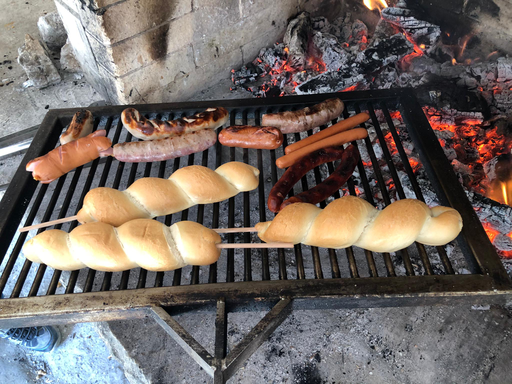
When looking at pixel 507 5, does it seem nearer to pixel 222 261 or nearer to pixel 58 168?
pixel 222 261

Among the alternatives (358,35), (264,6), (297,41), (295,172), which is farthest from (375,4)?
(295,172)

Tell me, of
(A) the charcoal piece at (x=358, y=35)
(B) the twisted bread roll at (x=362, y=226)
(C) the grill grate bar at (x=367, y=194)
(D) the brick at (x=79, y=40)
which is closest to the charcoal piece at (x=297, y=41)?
(A) the charcoal piece at (x=358, y=35)

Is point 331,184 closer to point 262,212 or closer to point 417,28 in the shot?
point 262,212

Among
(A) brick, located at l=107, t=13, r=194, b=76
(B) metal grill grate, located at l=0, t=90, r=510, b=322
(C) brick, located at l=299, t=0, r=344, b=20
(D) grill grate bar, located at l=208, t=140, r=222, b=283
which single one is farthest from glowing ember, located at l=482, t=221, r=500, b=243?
(C) brick, located at l=299, t=0, r=344, b=20

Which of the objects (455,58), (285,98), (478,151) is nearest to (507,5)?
(455,58)

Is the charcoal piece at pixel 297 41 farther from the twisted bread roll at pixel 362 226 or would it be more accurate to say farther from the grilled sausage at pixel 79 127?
the twisted bread roll at pixel 362 226
